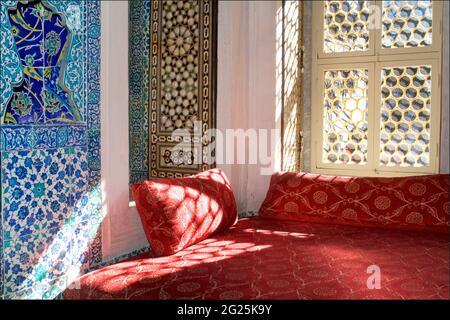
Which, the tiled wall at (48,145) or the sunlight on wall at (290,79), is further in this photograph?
the sunlight on wall at (290,79)

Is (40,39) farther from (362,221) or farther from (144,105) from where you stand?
(362,221)

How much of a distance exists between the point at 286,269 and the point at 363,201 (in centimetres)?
121

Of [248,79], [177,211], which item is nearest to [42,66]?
[177,211]

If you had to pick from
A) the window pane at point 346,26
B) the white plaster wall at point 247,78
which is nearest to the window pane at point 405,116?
the window pane at point 346,26

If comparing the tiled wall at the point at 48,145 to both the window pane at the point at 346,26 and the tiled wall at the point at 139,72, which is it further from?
the window pane at the point at 346,26

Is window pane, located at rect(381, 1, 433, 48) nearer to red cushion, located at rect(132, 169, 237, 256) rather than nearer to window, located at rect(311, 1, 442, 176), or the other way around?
window, located at rect(311, 1, 442, 176)

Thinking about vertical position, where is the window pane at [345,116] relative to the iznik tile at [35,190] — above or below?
above

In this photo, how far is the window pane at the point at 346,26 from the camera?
442 centimetres

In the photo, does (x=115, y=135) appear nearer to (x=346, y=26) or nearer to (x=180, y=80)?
(x=180, y=80)

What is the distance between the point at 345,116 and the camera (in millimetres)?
4520

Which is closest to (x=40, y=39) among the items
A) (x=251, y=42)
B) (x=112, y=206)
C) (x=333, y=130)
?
(x=112, y=206)

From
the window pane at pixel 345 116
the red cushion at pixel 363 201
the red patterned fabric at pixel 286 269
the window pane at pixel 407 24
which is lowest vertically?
the red patterned fabric at pixel 286 269

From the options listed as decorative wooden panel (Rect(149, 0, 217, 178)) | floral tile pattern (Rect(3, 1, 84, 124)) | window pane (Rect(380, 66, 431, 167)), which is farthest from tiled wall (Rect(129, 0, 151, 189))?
window pane (Rect(380, 66, 431, 167))

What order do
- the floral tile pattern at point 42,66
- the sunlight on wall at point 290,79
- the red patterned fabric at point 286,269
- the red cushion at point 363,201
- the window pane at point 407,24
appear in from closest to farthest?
the red patterned fabric at point 286,269 < the floral tile pattern at point 42,66 < the red cushion at point 363,201 < the window pane at point 407,24 < the sunlight on wall at point 290,79
